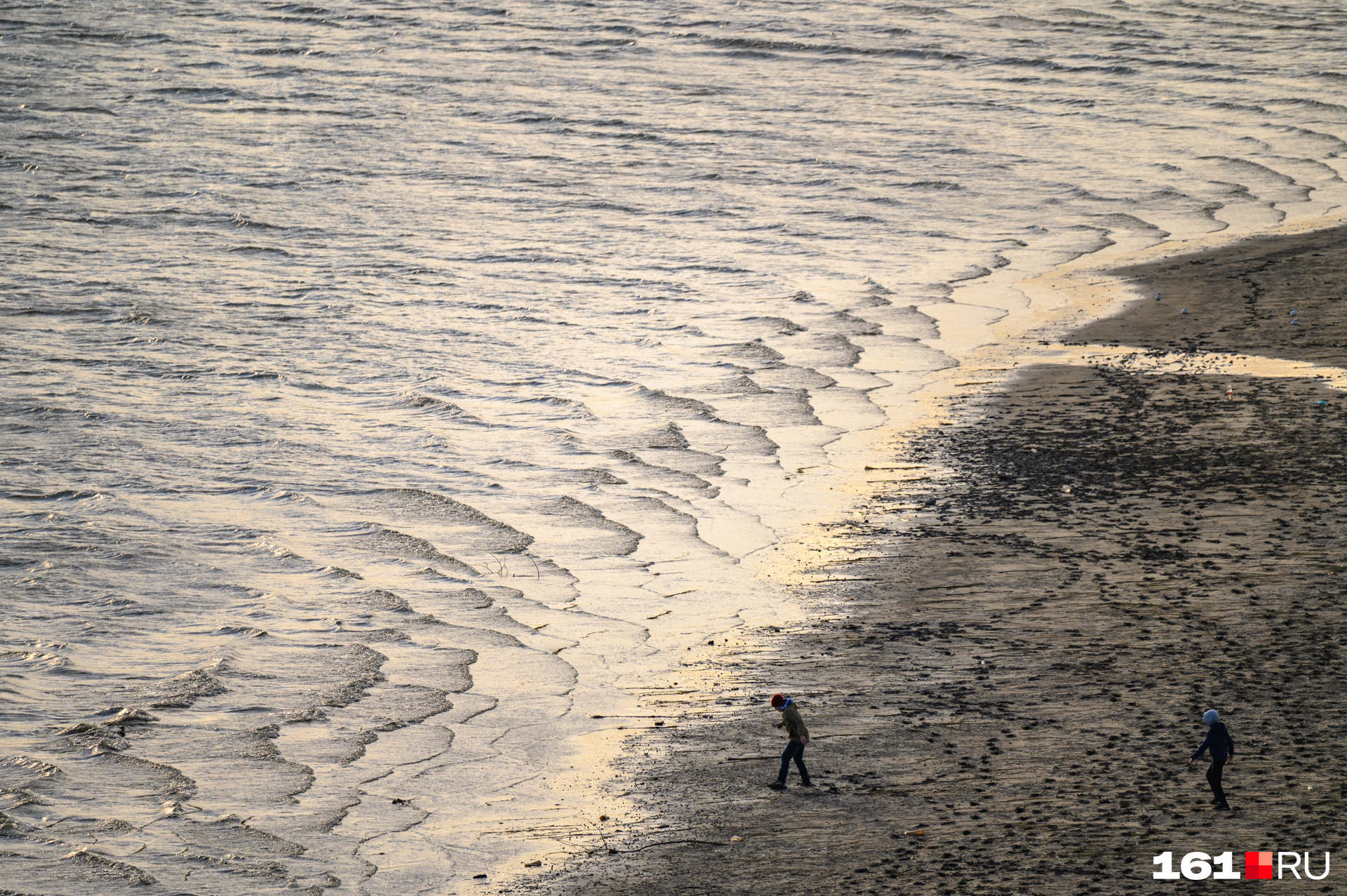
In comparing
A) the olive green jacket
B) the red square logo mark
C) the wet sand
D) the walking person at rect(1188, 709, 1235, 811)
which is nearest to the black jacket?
the walking person at rect(1188, 709, 1235, 811)

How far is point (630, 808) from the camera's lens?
10.3m

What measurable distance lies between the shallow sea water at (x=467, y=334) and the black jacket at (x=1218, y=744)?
4328 mm

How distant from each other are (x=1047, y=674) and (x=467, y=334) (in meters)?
14.4

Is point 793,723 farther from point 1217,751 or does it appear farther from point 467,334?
point 467,334

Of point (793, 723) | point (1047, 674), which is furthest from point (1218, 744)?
point (793, 723)

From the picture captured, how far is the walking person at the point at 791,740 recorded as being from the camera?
10078 millimetres

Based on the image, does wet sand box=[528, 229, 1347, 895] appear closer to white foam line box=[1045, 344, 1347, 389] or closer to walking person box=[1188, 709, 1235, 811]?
walking person box=[1188, 709, 1235, 811]

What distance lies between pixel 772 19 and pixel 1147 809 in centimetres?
3665

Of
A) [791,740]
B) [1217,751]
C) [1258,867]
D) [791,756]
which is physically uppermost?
[1217,751]

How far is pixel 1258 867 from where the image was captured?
876cm

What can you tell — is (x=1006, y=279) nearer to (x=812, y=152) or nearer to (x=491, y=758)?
(x=812, y=152)

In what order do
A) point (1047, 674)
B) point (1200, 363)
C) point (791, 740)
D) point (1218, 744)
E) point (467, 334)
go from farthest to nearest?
point (467, 334), point (1200, 363), point (1047, 674), point (791, 740), point (1218, 744)

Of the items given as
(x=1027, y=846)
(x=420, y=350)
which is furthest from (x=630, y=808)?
(x=420, y=350)

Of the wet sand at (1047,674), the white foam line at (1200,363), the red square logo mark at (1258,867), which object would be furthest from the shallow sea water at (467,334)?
the red square logo mark at (1258,867)
